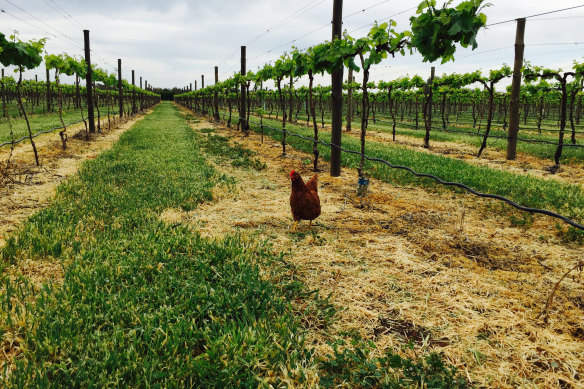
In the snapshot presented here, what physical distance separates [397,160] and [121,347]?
9944 mm

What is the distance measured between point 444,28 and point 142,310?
19.6 ft

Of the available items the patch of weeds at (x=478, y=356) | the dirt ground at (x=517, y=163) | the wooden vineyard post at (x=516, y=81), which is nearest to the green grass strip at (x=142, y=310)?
the patch of weeds at (x=478, y=356)

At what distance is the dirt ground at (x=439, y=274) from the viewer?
2.55m

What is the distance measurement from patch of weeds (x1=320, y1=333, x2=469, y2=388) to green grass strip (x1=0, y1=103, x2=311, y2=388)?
10.1 inches

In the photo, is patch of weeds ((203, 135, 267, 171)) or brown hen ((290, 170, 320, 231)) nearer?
brown hen ((290, 170, 320, 231))

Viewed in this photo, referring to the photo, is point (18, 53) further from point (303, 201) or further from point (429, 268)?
point (429, 268)

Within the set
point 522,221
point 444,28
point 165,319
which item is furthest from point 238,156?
point 165,319

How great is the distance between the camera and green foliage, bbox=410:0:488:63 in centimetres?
491

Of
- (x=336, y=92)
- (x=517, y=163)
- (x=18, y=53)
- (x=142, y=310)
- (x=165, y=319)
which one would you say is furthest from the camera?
(x=517, y=163)

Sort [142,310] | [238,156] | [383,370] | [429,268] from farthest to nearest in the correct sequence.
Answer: [238,156] < [429,268] < [142,310] < [383,370]

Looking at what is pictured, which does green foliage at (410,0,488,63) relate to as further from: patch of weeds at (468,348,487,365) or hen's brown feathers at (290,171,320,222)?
patch of weeds at (468,348,487,365)

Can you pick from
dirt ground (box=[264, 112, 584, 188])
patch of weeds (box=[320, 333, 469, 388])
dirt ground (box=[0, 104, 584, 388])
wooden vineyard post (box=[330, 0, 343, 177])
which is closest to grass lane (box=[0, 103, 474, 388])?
patch of weeds (box=[320, 333, 469, 388])

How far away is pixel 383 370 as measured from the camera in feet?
7.43

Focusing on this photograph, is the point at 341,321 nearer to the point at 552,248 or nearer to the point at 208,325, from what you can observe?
the point at 208,325
